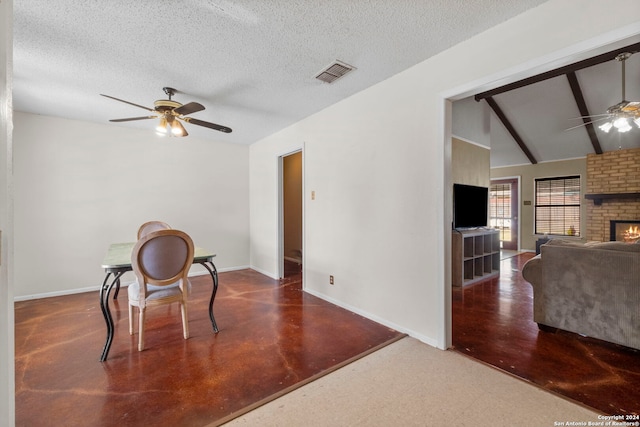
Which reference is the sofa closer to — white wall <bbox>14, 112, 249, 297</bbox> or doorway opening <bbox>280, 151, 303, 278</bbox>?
doorway opening <bbox>280, 151, 303, 278</bbox>

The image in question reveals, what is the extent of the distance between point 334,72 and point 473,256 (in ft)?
11.8

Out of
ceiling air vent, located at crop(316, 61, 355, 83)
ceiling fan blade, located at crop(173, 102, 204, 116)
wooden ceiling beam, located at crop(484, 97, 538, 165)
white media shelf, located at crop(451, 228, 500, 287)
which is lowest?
white media shelf, located at crop(451, 228, 500, 287)

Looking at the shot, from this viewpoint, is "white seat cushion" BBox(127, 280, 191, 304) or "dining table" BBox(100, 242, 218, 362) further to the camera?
"white seat cushion" BBox(127, 280, 191, 304)

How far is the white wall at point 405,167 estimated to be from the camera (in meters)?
1.76

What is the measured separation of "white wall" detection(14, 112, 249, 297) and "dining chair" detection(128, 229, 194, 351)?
2309 millimetres

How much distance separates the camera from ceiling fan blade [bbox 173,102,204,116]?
2482mm

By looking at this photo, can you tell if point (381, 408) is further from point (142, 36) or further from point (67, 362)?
point (142, 36)

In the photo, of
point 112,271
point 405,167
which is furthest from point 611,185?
point 112,271

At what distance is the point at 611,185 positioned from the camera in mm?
6141

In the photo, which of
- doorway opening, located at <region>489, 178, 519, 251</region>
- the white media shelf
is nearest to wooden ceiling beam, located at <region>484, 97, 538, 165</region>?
doorway opening, located at <region>489, 178, 519, 251</region>

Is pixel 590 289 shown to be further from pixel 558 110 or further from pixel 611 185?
pixel 611 185

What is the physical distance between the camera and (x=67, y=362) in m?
2.15

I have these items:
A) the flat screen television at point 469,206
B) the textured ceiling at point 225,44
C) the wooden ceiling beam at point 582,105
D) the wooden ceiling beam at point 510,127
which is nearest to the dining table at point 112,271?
the textured ceiling at point 225,44

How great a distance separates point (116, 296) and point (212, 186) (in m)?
2.30
